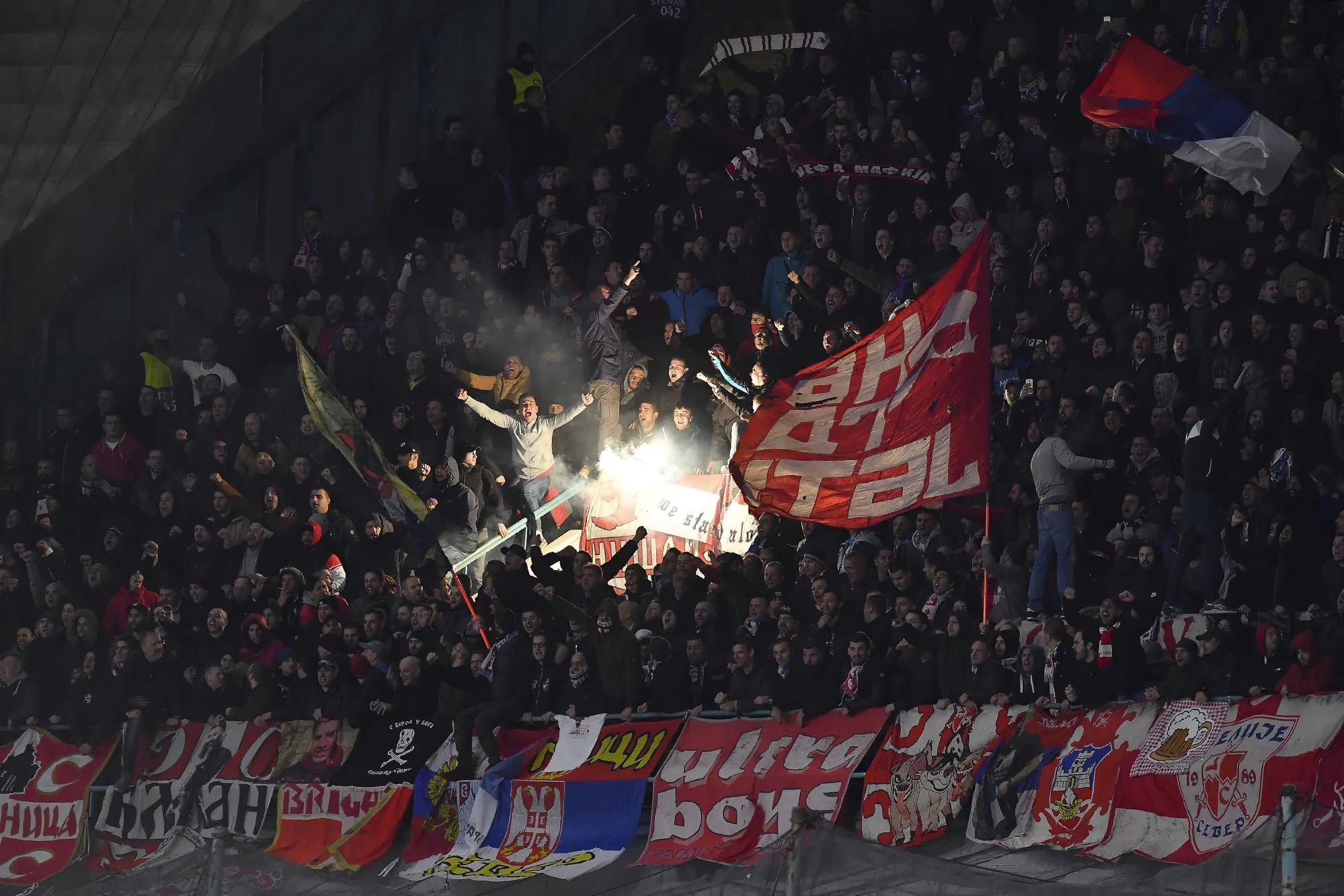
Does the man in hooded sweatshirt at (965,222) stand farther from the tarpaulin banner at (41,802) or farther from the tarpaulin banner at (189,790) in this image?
the tarpaulin banner at (41,802)

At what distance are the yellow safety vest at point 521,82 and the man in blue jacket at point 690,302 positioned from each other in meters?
4.38

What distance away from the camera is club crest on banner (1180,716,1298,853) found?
11367 mm

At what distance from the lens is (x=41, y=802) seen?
17.1m

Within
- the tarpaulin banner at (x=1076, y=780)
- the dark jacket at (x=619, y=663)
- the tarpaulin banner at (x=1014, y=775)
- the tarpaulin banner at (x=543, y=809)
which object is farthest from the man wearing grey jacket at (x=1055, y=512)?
the dark jacket at (x=619, y=663)

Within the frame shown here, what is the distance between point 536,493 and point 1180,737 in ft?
27.6

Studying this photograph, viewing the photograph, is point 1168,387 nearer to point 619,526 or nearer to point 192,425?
point 619,526

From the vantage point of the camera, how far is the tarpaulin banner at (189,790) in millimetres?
16469

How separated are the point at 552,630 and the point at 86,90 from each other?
10755mm

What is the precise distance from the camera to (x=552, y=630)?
16641 mm

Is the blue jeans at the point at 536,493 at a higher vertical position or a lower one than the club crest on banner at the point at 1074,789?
higher

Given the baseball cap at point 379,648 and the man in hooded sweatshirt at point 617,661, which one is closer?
the man in hooded sweatshirt at point 617,661

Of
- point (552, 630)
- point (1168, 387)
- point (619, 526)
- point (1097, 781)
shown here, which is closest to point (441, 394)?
point (619, 526)

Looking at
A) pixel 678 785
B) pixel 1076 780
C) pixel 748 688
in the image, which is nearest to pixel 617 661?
pixel 748 688

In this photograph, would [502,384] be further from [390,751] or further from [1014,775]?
[1014,775]
